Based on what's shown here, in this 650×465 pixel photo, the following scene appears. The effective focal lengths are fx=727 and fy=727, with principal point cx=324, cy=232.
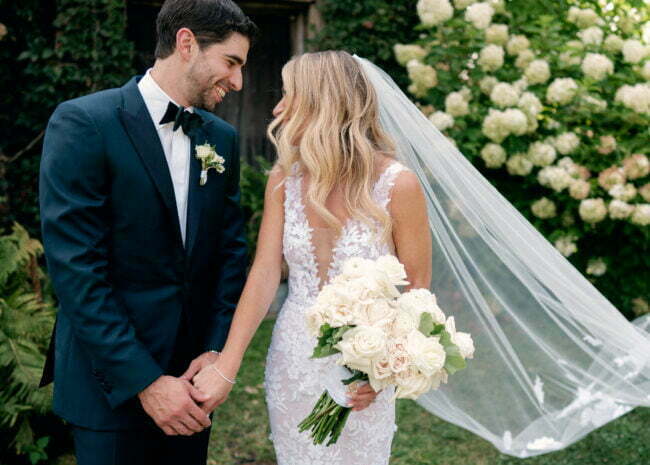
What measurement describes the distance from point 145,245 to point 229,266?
1.31ft

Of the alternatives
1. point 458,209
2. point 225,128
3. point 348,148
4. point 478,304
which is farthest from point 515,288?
point 225,128

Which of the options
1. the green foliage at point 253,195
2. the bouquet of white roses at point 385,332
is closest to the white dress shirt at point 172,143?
the bouquet of white roses at point 385,332

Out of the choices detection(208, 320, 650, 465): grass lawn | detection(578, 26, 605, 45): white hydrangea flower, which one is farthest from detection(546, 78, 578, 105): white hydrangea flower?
detection(208, 320, 650, 465): grass lawn

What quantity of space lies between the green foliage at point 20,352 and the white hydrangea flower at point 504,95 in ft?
10.6

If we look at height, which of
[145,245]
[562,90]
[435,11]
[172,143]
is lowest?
[562,90]

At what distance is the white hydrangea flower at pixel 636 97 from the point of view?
4.88 meters

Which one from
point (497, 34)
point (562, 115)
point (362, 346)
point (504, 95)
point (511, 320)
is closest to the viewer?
point (362, 346)

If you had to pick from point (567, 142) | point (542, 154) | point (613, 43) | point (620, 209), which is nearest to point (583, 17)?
point (613, 43)

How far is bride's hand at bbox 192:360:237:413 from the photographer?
250 cm

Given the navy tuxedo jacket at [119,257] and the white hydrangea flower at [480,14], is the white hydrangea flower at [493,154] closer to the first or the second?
the white hydrangea flower at [480,14]

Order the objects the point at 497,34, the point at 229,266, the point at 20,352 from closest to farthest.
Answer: the point at 229,266 → the point at 20,352 → the point at 497,34

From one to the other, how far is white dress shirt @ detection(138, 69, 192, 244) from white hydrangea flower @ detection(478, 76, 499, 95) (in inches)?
128

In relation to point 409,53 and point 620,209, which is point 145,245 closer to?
point 620,209

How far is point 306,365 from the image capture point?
2820mm
